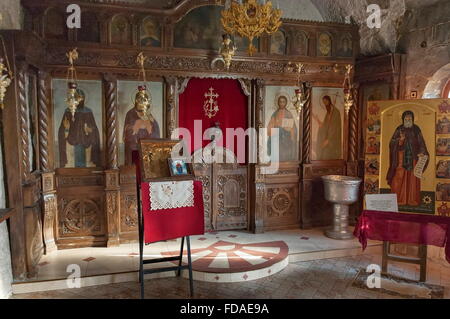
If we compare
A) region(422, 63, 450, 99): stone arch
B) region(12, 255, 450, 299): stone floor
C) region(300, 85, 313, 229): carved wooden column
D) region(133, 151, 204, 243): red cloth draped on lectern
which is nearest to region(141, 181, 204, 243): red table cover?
region(133, 151, 204, 243): red cloth draped on lectern

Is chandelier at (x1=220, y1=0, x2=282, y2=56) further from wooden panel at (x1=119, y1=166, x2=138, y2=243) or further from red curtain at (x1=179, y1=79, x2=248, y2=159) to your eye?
wooden panel at (x1=119, y1=166, x2=138, y2=243)

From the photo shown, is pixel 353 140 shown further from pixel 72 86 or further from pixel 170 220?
pixel 72 86

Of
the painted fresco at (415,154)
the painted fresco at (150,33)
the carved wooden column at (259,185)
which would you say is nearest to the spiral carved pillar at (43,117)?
the painted fresco at (150,33)

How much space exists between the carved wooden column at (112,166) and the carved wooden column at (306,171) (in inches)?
123

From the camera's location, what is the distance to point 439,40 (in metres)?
5.39

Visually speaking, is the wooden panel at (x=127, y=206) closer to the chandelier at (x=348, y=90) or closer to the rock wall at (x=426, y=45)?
the chandelier at (x=348, y=90)

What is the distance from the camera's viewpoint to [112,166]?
5.52 m

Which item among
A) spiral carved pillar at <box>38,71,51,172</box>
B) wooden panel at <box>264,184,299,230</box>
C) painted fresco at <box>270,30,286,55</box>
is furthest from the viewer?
wooden panel at <box>264,184,299,230</box>

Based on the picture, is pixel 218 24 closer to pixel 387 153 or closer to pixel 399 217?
pixel 387 153

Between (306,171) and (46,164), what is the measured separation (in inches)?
163

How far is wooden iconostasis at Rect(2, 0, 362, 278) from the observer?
15.9ft

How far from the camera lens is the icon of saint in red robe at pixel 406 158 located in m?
5.03

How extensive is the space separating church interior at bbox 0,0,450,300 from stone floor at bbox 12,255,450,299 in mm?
28

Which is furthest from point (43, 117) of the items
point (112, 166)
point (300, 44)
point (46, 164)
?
point (300, 44)
